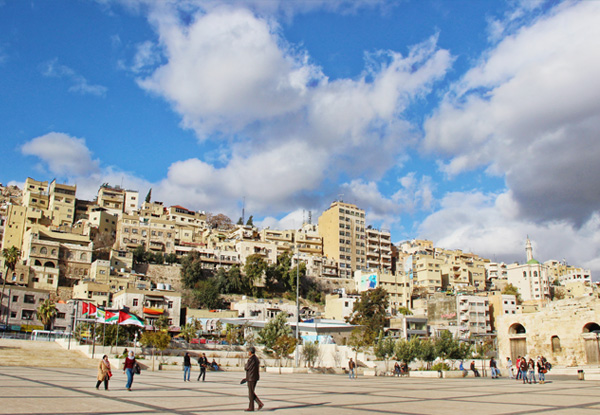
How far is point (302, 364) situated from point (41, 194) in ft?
267

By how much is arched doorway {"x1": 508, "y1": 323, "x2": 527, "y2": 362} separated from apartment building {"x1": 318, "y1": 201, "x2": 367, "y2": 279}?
60.7 metres

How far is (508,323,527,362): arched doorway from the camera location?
4031cm

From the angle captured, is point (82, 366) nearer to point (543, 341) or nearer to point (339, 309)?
point (543, 341)

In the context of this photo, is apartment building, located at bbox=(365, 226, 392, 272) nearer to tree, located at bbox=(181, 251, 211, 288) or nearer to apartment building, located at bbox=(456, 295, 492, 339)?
apartment building, located at bbox=(456, 295, 492, 339)

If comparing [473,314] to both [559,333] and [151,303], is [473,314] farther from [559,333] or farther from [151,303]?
[151,303]

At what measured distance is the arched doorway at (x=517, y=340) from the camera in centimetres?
4031

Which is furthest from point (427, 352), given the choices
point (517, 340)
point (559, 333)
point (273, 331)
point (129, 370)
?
point (129, 370)

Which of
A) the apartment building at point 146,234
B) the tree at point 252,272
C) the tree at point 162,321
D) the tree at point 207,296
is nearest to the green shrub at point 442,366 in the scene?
the tree at point 162,321

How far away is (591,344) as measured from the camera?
115ft

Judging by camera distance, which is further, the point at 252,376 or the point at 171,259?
the point at 171,259

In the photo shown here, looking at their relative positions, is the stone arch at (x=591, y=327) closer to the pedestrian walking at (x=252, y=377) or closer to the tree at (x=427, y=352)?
the tree at (x=427, y=352)

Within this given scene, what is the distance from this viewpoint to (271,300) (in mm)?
77938

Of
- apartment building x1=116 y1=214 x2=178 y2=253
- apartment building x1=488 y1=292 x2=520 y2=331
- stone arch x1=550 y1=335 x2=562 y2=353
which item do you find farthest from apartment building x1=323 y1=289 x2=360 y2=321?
stone arch x1=550 y1=335 x2=562 y2=353

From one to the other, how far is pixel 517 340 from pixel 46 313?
49.7 metres
